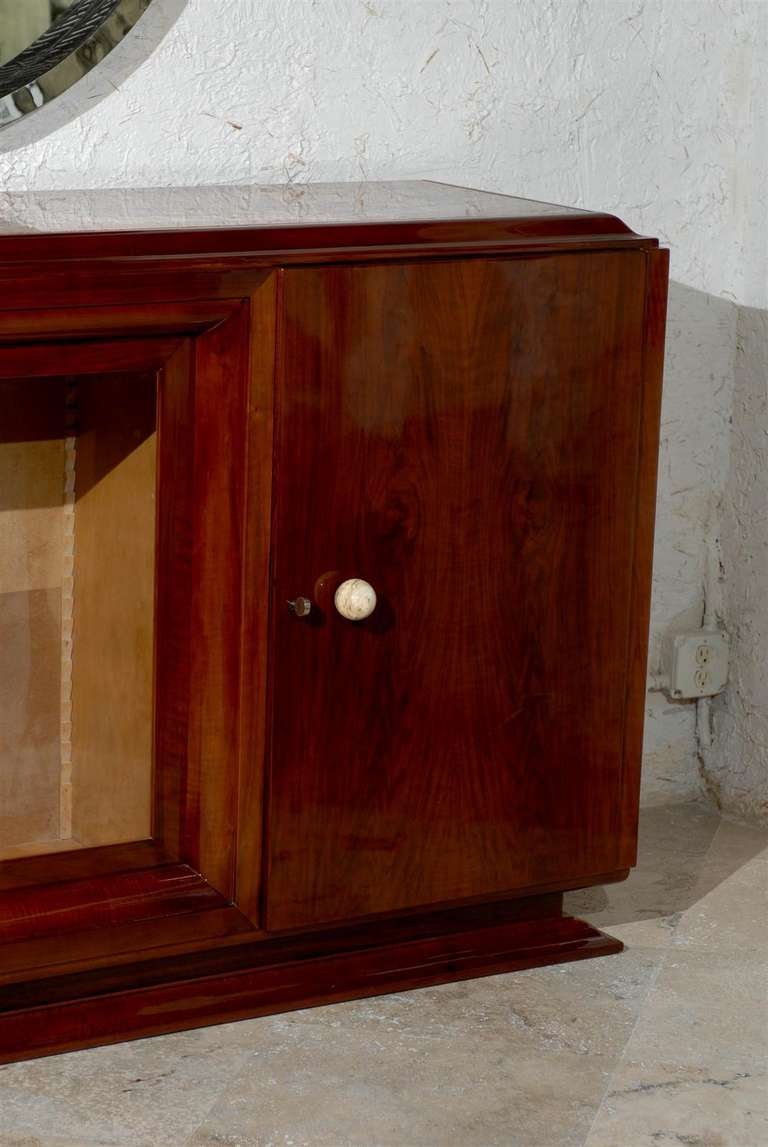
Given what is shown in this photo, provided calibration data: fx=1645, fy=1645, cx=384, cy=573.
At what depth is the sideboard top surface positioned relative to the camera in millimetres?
1490

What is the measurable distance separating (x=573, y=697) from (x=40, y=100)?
0.88 meters

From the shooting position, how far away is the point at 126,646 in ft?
5.39

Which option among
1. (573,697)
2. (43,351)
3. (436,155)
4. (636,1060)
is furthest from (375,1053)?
(436,155)

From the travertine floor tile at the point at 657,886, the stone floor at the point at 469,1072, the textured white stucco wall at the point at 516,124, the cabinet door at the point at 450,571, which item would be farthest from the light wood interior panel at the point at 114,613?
the travertine floor tile at the point at 657,886

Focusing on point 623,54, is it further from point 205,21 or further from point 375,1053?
point 375,1053

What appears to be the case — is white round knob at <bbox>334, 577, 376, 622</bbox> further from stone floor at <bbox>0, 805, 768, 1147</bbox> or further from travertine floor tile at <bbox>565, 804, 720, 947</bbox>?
travertine floor tile at <bbox>565, 804, 720, 947</bbox>

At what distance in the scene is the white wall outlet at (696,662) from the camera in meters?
2.35

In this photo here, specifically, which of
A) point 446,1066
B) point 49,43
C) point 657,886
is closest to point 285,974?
point 446,1066

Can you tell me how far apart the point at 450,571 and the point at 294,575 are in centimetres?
18

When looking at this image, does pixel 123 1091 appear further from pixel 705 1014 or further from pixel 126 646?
pixel 705 1014

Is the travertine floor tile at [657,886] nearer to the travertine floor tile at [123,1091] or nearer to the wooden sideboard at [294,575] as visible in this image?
the wooden sideboard at [294,575]

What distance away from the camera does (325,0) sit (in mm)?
1953

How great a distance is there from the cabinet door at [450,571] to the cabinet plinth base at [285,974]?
0.10m

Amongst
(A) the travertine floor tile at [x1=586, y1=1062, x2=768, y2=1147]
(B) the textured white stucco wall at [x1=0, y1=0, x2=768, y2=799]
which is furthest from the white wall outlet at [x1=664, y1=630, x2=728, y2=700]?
(A) the travertine floor tile at [x1=586, y1=1062, x2=768, y2=1147]
